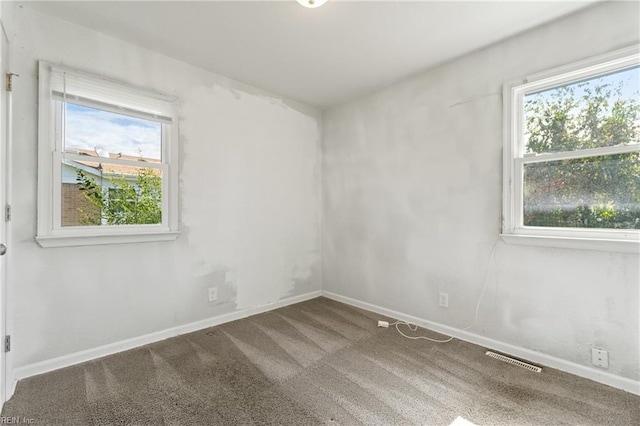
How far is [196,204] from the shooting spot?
9.00 feet

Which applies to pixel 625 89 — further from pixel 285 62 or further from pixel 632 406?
pixel 285 62

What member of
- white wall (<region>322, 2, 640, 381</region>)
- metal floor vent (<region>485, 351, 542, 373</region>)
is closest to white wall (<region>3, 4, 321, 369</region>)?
white wall (<region>322, 2, 640, 381</region>)

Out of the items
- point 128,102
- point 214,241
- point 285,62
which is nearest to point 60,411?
point 214,241

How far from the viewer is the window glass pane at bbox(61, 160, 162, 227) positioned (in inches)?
84.7

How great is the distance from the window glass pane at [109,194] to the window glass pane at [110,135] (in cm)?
11

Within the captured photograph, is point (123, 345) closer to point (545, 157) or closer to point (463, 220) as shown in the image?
point (463, 220)

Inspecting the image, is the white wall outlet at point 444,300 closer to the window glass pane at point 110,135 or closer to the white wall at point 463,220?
the white wall at point 463,220

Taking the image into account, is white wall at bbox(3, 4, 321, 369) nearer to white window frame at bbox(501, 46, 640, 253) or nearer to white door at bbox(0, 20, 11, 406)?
white door at bbox(0, 20, 11, 406)

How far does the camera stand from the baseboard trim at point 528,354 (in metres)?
1.83

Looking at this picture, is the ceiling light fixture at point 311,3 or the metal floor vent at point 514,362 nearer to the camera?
the ceiling light fixture at point 311,3

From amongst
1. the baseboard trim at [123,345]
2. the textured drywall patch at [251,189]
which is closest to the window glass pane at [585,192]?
the textured drywall patch at [251,189]

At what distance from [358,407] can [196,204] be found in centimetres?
213

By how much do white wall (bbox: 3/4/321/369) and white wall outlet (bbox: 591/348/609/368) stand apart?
2.66m

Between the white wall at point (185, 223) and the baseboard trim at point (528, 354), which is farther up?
the white wall at point (185, 223)
